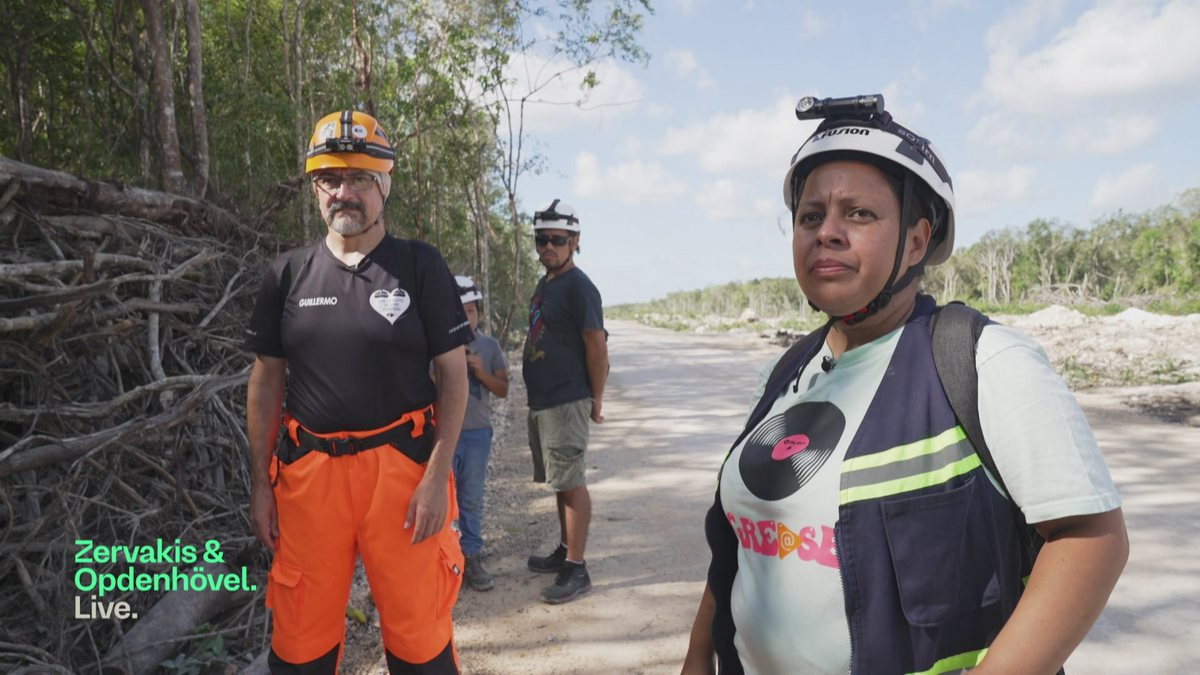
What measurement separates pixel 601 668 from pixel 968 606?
279 cm

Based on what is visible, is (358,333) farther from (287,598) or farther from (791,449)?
(791,449)

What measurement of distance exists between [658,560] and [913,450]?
4.06m

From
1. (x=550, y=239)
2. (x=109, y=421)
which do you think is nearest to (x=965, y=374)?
(x=550, y=239)

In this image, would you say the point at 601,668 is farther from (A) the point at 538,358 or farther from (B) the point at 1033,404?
(B) the point at 1033,404

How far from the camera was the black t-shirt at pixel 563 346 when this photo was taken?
448 centimetres

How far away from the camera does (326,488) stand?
2596 millimetres

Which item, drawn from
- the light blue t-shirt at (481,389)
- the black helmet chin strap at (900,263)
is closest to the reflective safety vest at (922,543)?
the black helmet chin strap at (900,263)

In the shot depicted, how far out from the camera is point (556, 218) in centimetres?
454

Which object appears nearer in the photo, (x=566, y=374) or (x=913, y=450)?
(x=913, y=450)

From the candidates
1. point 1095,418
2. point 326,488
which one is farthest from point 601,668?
point 1095,418

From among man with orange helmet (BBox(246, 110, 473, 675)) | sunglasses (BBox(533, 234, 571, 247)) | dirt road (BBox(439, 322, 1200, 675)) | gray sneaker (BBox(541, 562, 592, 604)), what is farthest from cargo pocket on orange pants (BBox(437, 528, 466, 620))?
sunglasses (BBox(533, 234, 571, 247))

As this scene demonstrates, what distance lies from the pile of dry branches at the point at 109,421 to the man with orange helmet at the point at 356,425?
4.22 ft

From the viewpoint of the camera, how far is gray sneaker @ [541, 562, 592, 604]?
14.4ft

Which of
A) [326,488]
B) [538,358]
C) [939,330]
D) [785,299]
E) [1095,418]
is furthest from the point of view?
[785,299]
